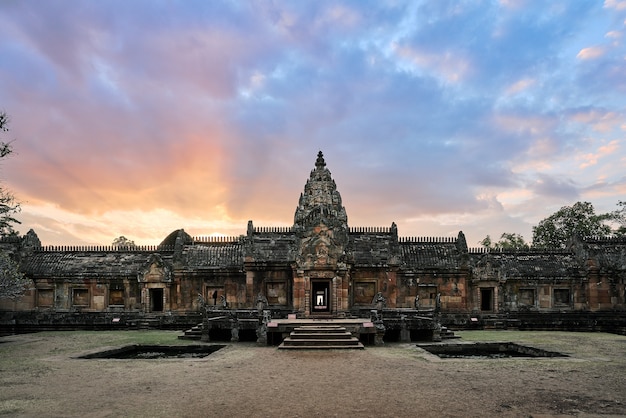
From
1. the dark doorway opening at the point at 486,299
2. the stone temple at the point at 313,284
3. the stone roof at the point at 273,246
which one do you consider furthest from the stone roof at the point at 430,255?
the stone roof at the point at 273,246

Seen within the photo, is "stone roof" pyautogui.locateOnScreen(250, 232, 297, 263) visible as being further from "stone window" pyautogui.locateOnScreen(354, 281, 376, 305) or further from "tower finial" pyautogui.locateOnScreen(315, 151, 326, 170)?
"tower finial" pyautogui.locateOnScreen(315, 151, 326, 170)

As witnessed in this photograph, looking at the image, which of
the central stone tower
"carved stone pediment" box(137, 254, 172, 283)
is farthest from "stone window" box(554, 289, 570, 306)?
"carved stone pediment" box(137, 254, 172, 283)

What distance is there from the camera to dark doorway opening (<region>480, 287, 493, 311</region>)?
3353 centimetres

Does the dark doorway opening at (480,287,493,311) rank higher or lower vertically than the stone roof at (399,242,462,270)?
lower

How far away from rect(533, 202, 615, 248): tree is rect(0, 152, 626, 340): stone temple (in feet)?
49.5

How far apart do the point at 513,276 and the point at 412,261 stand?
6651mm

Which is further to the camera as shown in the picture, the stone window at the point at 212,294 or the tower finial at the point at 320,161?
the tower finial at the point at 320,161

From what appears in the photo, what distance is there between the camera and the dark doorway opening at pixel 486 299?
33531 mm

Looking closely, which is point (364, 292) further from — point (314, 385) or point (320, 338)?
point (314, 385)

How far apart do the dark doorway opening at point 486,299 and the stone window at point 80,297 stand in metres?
26.0

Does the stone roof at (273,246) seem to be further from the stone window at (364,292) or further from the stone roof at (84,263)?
the stone roof at (84,263)

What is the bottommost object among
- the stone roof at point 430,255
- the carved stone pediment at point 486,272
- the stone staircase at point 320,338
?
the stone staircase at point 320,338

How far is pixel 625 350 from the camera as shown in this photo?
19859mm

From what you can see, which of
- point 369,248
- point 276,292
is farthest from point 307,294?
point 369,248
